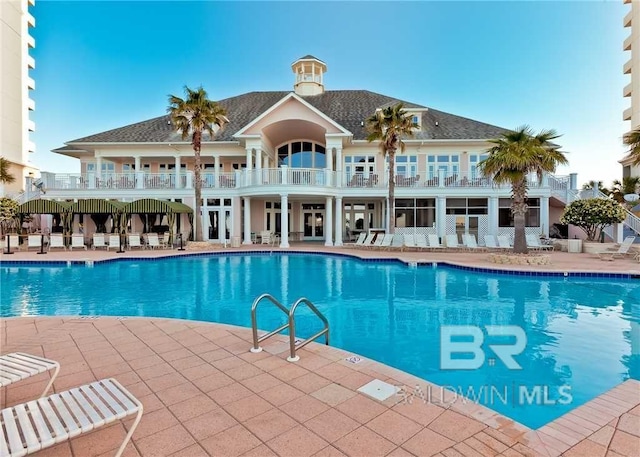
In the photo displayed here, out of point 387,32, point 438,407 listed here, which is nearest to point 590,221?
point 387,32

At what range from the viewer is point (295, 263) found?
49.4 feet

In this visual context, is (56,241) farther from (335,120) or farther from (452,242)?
(452,242)

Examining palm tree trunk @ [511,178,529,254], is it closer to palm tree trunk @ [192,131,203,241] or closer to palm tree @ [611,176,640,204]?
palm tree trunk @ [192,131,203,241]

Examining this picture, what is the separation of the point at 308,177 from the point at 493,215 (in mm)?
11046

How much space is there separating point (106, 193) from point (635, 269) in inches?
1021

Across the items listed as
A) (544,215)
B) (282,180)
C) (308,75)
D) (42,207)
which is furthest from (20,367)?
(308,75)

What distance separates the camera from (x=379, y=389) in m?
3.51

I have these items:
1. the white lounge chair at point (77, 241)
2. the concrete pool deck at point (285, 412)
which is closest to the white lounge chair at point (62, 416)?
the concrete pool deck at point (285, 412)

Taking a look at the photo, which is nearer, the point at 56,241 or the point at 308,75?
the point at 56,241

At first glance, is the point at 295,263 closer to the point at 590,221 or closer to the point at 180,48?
the point at 590,221

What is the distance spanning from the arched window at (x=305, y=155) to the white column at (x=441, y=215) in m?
8.07

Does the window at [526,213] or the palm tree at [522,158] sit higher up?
the palm tree at [522,158]

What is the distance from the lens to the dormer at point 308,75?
27094 mm

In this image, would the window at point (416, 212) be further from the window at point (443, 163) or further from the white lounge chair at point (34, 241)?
the white lounge chair at point (34, 241)
